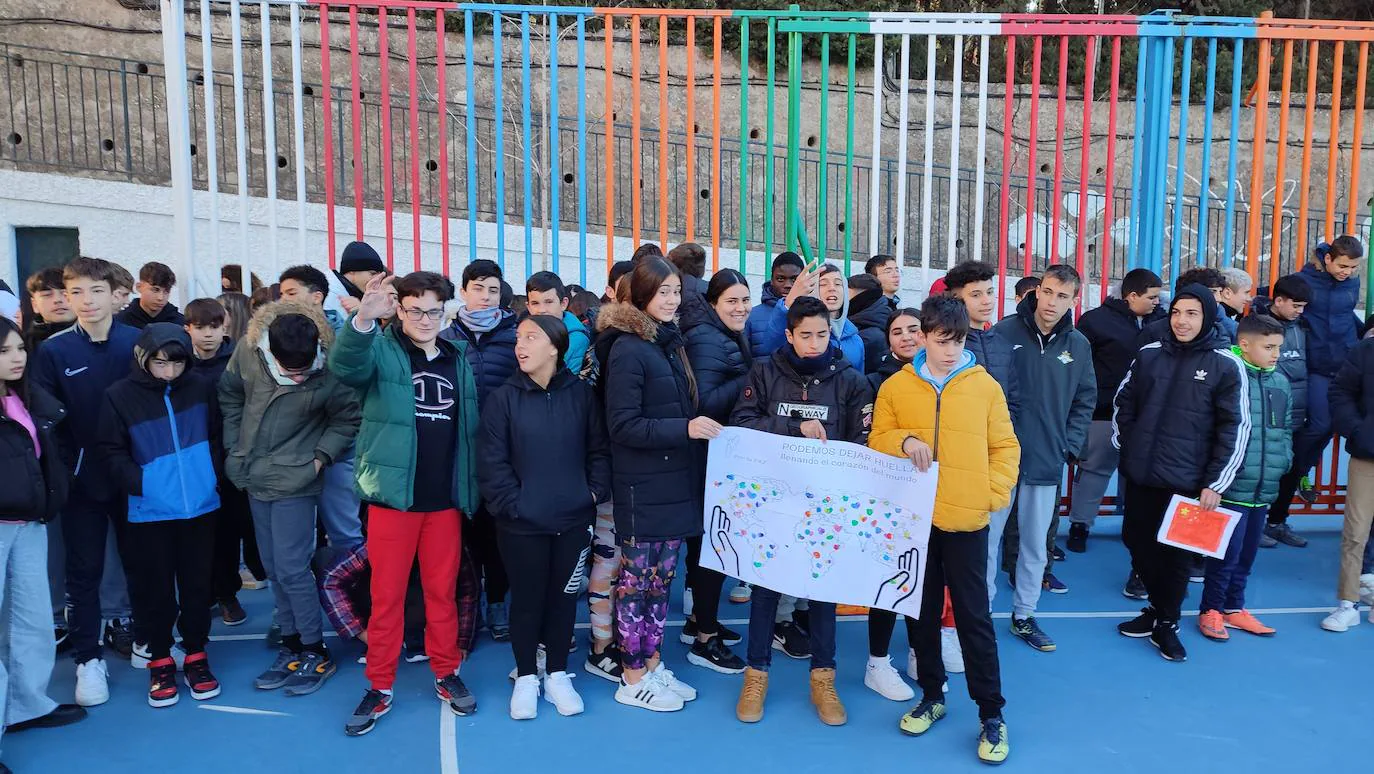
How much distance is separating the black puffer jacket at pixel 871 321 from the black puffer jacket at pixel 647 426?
1.26m

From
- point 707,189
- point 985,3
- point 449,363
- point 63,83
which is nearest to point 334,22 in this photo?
point 63,83

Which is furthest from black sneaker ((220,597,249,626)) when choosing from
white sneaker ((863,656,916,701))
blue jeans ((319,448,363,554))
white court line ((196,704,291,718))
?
white sneaker ((863,656,916,701))

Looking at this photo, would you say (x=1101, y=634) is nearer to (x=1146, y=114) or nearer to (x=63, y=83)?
(x=1146, y=114)

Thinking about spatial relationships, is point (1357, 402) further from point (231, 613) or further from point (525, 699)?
point (231, 613)

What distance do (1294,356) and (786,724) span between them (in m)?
4.08

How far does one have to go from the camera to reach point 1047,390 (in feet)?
15.9

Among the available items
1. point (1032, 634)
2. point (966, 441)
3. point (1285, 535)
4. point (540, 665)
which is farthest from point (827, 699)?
point (1285, 535)

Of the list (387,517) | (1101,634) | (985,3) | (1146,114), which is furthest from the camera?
(985,3)

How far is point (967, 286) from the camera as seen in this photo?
183 inches

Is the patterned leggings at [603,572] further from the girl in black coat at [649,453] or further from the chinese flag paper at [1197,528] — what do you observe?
the chinese flag paper at [1197,528]

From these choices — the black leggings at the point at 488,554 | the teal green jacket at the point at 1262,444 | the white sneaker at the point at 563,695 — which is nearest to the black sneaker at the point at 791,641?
the white sneaker at the point at 563,695

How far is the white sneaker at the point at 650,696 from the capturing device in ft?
13.8

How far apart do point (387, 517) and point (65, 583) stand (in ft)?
5.59

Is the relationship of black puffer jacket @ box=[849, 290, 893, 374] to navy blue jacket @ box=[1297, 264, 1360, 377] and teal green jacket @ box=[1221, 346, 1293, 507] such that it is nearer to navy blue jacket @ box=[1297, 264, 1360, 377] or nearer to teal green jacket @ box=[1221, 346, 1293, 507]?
teal green jacket @ box=[1221, 346, 1293, 507]
